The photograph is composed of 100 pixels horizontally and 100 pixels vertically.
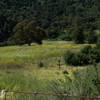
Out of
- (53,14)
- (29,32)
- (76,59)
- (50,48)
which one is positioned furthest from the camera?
(53,14)

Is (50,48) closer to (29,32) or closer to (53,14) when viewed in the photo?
(29,32)

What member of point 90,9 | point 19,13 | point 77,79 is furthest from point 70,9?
point 77,79

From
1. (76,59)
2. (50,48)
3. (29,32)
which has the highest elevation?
(76,59)

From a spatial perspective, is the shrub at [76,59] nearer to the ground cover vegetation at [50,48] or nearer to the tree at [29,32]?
the ground cover vegetation at [50,48]

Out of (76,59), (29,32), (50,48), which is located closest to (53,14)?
(29,32)

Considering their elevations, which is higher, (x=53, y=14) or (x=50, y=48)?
(x=50, y=48)

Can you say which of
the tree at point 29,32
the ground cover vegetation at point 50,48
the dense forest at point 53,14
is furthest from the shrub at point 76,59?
the dense forest at point 53,14

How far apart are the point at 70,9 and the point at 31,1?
29.4 meters

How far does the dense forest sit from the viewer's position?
96394 millimetres

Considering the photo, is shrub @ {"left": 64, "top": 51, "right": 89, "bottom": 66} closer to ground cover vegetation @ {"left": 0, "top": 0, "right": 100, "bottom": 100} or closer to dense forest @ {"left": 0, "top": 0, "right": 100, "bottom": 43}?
ground cover vegetation @ {"left": 0, "top": 0, "right": 100, "bottom": 100}

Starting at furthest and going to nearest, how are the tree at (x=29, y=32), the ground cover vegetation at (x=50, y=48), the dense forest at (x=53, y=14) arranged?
the dense forest at (x=53, y=14), the tree at (x=29, y=32), the ground cover vegetation at (x=50, y=48)

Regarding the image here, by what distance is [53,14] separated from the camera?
448 feet

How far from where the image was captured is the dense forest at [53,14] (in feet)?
316

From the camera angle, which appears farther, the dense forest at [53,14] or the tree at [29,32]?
the dense forest at [53,14]
